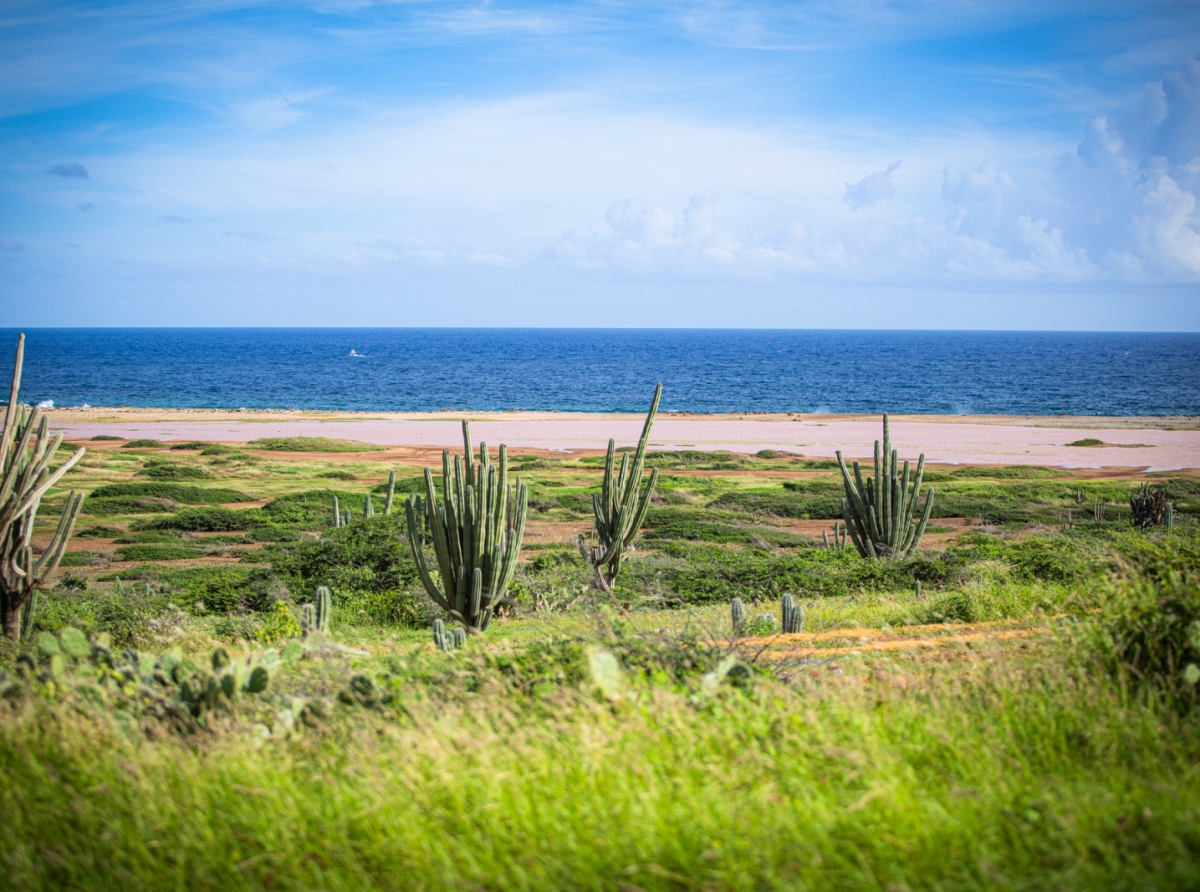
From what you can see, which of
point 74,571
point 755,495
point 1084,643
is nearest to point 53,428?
point 74,571

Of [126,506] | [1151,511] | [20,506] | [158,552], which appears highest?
[20,506]

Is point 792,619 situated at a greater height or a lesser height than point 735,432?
greater

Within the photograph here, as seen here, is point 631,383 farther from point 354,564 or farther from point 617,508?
point 617,508

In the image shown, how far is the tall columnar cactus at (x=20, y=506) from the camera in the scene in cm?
852

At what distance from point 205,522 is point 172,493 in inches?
212

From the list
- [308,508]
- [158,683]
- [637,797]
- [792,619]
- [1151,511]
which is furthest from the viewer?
[308,508]

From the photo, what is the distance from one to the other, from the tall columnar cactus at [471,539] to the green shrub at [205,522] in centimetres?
1471

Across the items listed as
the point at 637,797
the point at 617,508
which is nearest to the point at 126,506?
the point at 617,508

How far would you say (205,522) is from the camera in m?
23.6

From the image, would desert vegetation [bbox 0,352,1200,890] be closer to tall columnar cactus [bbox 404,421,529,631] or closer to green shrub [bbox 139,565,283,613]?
tall columnar cactus [bbox 404,421,529,631]

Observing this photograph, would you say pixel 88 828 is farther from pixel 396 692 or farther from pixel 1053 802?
pixel 1053 802

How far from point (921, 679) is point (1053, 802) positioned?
1923 millimetres

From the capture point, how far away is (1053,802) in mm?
3287

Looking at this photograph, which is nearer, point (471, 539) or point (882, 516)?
point (471, 539)
